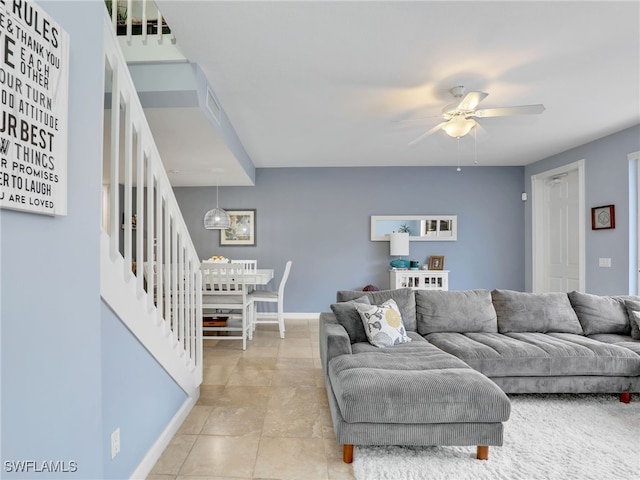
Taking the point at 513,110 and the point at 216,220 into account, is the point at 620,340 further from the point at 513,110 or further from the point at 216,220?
the point at 216,220

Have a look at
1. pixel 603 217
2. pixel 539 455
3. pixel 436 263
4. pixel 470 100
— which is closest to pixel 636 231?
pixel 603 217

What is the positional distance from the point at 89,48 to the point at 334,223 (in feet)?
15.3

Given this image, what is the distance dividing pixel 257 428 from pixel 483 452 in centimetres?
137

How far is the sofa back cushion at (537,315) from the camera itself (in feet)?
9.82

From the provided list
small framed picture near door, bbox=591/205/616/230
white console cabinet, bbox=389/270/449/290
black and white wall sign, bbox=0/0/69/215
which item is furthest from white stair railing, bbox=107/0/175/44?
small framed picture near door, bbox=591/205/616/230

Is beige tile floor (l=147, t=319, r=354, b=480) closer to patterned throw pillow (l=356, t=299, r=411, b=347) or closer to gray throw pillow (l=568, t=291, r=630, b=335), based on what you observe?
patterned throw pillow (l=356, t=299, r=411, b=347)

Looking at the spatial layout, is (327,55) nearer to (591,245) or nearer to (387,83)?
(387,83)

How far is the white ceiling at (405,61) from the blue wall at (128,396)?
73.2 inches

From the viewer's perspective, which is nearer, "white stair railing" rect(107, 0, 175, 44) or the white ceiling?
the white ceiling

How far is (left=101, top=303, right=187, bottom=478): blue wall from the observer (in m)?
1.41

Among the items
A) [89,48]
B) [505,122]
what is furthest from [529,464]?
[505,122]

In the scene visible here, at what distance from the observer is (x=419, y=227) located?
5.62 metres

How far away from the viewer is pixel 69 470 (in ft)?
3.32

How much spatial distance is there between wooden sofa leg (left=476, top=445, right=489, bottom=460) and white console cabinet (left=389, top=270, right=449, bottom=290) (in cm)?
345
